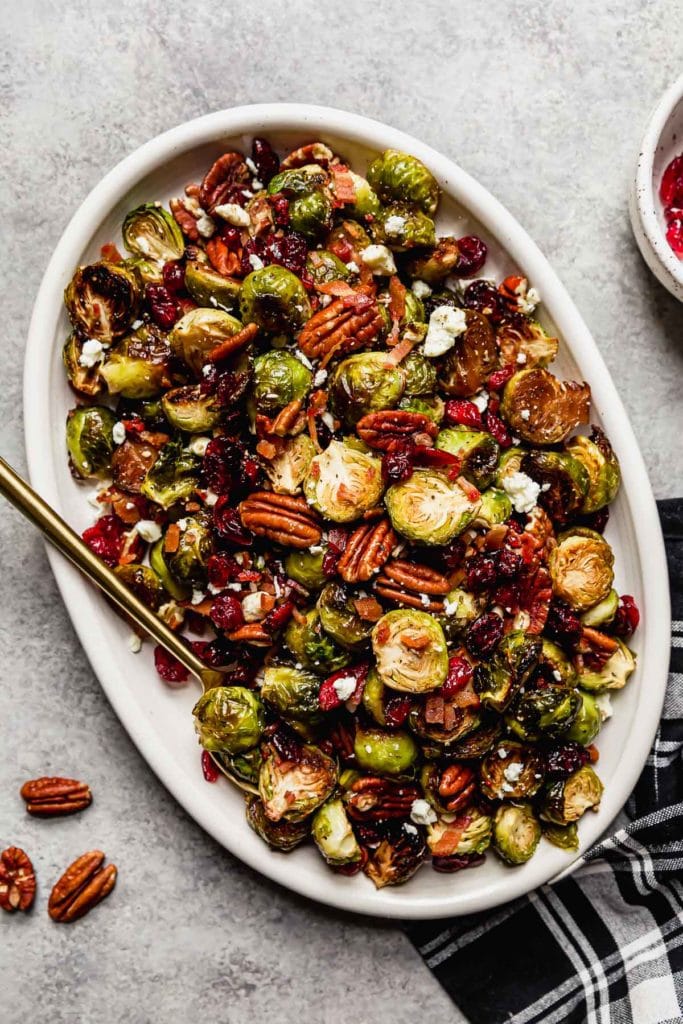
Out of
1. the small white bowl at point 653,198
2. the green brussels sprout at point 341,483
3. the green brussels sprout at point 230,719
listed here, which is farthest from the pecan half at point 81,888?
the small white bowl at point 653,198

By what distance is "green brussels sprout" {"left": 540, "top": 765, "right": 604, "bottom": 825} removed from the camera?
2.43 metres

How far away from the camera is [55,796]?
2.64 metres

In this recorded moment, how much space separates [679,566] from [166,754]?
1550 millimetres

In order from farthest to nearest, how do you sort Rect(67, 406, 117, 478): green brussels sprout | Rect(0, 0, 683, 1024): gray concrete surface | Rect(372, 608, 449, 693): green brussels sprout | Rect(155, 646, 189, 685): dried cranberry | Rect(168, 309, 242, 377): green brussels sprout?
1. Rect(0, 0, 683, 1024): gray concrete surface
2. Rect(155, 646, 189, 685): dried cranberry
3. Rect(67, 406, 117, 478): green brussels sprout
4. Rect(168, 309, 242, 377): green brussels sprout
5. Rect(372, 608, 449, 693): green brussels sprout

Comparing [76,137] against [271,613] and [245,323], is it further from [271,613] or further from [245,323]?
[271,613]

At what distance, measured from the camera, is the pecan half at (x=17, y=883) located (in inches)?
105

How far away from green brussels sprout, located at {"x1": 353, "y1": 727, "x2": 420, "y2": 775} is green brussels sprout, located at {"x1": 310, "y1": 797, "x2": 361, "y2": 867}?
0.47 ft

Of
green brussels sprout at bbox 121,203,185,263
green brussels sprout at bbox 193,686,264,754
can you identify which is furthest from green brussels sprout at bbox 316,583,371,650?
green brussels sprout at bbox 121,203,185,263

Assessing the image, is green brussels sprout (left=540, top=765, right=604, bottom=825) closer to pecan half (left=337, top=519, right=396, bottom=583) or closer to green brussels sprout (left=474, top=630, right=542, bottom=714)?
green brussels sprout (left=474, top=630, right=542, bottom=714)

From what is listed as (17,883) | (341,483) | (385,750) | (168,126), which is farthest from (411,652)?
(168,126)

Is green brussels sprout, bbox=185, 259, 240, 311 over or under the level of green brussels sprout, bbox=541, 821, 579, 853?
over

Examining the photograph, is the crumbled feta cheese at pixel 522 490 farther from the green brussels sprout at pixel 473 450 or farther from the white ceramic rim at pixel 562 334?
the white ceramic rim at pixel 562 334

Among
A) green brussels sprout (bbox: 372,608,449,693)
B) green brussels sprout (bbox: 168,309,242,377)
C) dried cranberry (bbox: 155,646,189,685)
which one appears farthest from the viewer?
dried cranberry (bbox: 155,646,189,685)

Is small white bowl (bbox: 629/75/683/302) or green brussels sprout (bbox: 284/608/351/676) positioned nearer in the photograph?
green brussels sprout (bbox: 284/608/351/676)
